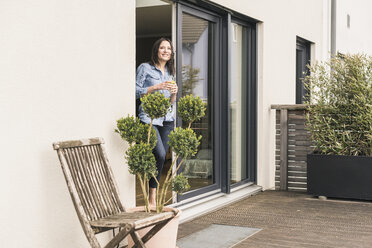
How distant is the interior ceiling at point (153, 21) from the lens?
27.4 ft

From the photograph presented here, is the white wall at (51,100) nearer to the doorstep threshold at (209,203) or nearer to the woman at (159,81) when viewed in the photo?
the woman at (159,81)

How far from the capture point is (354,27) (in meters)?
12.8

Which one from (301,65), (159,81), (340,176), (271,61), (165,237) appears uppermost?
(301,65)

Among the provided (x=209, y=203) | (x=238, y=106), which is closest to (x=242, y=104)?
(x=238, y=106)

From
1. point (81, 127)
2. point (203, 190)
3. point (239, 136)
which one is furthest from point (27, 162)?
point (239, 136)

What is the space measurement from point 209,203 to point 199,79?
1229 mm

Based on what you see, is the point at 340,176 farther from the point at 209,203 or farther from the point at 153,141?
the point at 153,141

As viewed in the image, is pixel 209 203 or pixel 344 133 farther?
pixel 344 133

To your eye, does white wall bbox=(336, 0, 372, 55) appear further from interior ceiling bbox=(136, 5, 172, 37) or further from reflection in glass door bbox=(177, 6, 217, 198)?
reflection in glass door bbox=(177, 6, 217, 198)

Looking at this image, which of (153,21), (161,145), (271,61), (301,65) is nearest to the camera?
(161,145)

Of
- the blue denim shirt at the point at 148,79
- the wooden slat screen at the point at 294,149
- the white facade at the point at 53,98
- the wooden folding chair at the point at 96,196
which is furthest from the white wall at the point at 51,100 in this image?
the wooden slat screen at the point at 294,149

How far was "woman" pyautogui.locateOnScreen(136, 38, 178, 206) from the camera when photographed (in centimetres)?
452

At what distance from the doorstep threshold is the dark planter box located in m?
0.76

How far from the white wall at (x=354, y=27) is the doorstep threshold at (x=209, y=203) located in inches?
213
